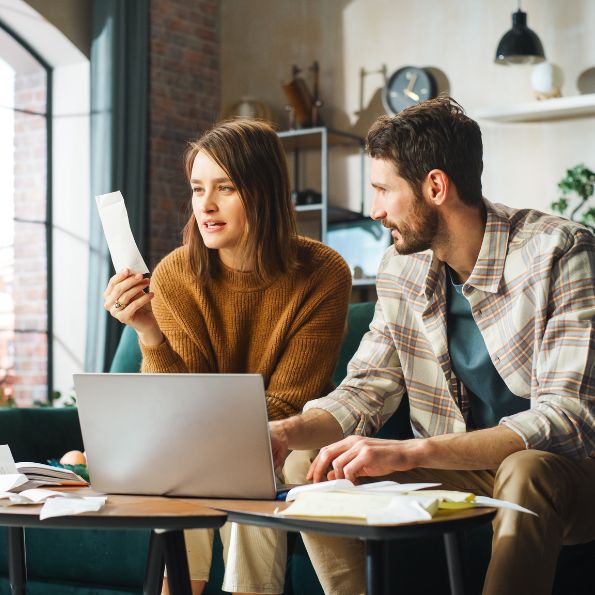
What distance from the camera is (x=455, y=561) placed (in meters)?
1.60

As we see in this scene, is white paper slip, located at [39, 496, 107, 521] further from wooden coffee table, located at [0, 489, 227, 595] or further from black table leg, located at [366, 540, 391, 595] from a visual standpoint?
black table leg, located at [366, 540, 391, 595]

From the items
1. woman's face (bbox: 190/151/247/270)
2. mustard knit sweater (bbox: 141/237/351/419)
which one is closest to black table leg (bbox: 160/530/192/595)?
mustard knit sweater (bbox: 141/237/351/419)

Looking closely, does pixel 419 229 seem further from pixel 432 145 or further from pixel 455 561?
pixel 455 561

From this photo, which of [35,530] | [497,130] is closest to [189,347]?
[35,530]

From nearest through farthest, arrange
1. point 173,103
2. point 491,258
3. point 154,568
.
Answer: point 154,568 < point 491,258 < point 173,103

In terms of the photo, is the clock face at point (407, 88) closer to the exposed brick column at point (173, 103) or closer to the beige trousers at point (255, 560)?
the exposed brick column at point (173, 103)

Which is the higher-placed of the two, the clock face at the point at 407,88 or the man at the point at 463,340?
the clock face at the point at 407,88

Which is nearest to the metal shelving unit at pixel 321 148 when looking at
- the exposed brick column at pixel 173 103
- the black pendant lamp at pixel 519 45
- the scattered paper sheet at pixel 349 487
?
the exposed brick column at pixel 173 103

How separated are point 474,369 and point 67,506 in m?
0.98

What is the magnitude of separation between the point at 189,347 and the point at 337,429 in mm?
559

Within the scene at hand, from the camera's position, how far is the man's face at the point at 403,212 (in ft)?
6.83

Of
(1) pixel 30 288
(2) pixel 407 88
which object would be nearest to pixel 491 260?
(2) pixel 407 88

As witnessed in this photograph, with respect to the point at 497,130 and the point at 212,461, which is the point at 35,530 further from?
the point at 497,130

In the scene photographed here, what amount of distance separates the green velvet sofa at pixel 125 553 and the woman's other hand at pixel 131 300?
544 millimetres
